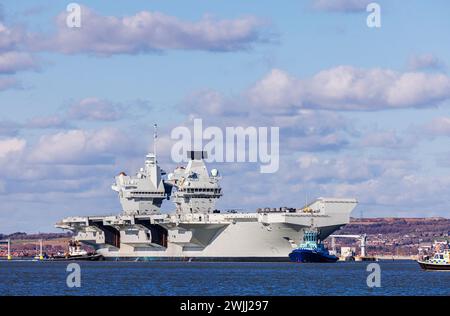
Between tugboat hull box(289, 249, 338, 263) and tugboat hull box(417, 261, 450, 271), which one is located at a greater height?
tugboat hull box(289, 249, 338, 263)

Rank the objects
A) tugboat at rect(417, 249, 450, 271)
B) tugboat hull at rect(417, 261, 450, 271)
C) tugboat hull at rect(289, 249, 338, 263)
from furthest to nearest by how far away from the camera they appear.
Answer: tugboat hull at rect(289, 249, 338, 263), tugboat at rect(417, 249, 450, 271), tugboat hull at rect(417, 261, 450, 271)

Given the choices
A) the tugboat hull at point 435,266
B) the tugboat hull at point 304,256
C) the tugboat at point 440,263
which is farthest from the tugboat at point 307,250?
the tugboat at point 440,263

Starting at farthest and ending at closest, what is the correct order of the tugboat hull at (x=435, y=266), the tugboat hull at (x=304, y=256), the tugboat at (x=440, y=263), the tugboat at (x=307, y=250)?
Result: the tugboat hull at (x=304, y=256)
the tugboat at (x=307, y=250)
the tugboat at (x=440, y=263)
the tugboat hull at (x=435, y=266)

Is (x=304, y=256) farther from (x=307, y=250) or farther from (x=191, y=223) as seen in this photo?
(x=191, y=223)

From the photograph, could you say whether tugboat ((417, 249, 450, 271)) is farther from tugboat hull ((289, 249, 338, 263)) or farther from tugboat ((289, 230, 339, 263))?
tugboat hull ((289, 249, 338, 263))

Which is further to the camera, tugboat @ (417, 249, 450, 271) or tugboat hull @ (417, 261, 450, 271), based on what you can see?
tugboat @ (417, 249, 450, 271)

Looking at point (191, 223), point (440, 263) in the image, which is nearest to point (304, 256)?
point (191, 223)

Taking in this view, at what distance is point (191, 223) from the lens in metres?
123

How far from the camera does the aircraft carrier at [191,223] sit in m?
118

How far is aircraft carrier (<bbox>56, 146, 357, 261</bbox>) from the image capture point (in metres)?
118

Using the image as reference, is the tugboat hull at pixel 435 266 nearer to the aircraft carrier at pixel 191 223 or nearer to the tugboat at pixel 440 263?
the tugboat at pixel 440 263

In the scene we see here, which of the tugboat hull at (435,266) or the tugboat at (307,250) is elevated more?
the tugboat at (307,250)

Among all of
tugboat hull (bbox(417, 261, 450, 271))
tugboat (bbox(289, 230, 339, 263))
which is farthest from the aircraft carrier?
tugboat hull (bbox(417, 261, 450, 271))
